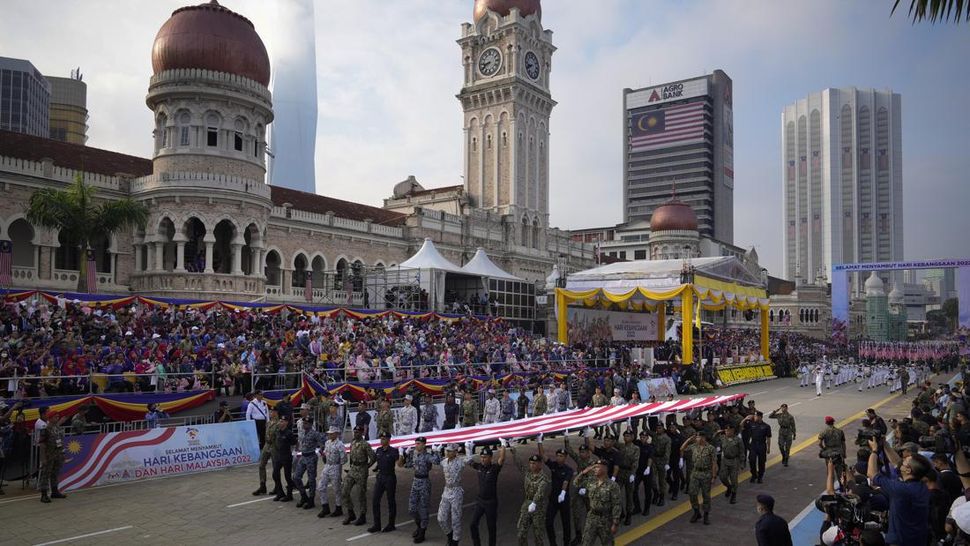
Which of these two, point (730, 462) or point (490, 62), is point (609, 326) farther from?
point (730, 462)

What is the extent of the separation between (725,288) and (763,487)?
24573 mm

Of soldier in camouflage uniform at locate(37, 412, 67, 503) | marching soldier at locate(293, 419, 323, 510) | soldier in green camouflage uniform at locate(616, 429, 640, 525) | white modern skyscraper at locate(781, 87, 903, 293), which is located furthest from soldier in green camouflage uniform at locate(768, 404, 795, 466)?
white modern skyscraper at locate(781, 87, 903, 293)

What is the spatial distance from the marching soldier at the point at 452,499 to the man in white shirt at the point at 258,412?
773 cm

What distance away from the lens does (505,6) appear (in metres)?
56.8

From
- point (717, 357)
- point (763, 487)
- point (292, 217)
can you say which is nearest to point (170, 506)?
point (763, 487)

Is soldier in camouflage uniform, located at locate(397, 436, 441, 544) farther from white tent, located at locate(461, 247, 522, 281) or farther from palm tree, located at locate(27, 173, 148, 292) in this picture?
white tent, located at locate(461, 247, 522, 281)

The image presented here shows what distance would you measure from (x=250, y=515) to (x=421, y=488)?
3.51m

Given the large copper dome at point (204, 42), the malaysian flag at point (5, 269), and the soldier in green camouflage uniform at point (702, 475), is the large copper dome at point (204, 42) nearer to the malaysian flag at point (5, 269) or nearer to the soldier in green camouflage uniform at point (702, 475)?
the malaysian flag at point (5, 269)

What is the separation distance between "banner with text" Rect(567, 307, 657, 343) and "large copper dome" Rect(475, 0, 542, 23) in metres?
28.2

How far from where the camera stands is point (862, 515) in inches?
328

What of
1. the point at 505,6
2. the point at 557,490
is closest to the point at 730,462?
the point at 557,490

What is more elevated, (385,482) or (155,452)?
(385,482)

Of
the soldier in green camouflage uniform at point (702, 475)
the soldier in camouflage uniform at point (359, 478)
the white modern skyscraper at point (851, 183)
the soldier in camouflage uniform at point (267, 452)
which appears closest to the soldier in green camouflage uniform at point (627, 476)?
the soldier in green camouflage uniform at point (702, 475)

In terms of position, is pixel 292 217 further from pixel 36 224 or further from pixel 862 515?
pixel 862 515
